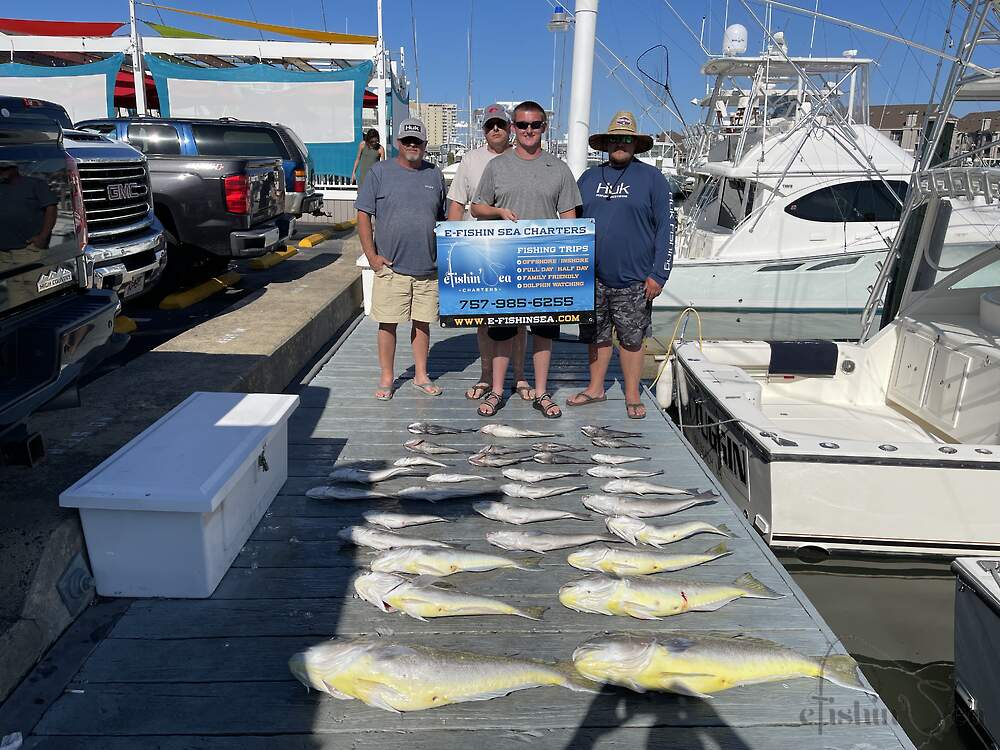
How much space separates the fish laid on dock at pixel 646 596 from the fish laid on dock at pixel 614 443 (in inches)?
64.8

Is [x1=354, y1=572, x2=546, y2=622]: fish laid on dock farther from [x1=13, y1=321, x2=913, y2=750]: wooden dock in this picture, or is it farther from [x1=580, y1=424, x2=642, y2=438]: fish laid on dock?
[x1=580, y1=424, x2=642, y2=438]: fish laid on dock

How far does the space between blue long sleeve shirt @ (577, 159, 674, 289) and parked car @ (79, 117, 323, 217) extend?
650 centimetres

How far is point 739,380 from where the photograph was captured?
5.96 meters

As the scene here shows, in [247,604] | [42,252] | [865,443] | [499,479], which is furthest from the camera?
[865,443]

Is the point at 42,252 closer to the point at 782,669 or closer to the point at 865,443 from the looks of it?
the point at 782,669

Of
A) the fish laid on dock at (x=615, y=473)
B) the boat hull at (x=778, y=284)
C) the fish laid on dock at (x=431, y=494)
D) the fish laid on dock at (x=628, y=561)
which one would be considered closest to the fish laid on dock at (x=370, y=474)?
the fish laid on dock at (x=431, y=494)

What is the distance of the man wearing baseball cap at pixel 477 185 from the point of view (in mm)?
5148

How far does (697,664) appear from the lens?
2469 millimetres

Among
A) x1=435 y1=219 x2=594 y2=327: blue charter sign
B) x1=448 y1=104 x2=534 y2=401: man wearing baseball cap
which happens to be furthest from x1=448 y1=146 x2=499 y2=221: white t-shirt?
x1=435 y1=219 x2=594 y2=327: blue charter sign

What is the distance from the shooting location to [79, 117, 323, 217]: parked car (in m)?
9.40

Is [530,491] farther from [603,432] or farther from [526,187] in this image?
[526,187]

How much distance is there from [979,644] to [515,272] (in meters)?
3.34

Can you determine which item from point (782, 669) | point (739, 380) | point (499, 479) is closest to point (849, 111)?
point (739, 380)

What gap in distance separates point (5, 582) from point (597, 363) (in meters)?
3.86
